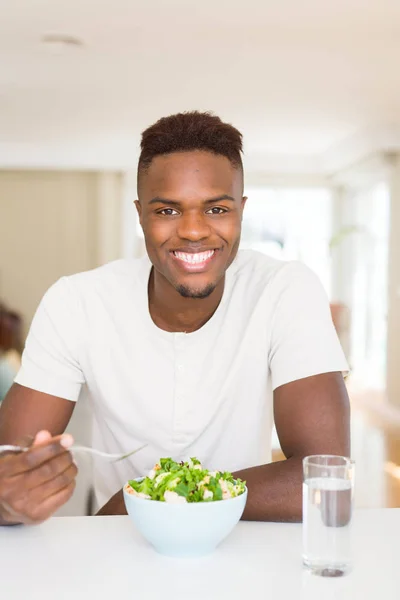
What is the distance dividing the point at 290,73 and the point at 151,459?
3936 mm

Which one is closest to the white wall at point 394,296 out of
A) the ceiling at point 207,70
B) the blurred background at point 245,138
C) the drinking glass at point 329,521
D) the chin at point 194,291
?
the blurred background at point 245,138

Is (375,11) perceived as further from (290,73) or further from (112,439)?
(112,439)

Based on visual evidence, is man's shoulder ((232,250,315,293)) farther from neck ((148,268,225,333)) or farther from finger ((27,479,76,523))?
finger ((27,479,76,523))

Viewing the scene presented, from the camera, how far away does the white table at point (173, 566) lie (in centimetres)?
88

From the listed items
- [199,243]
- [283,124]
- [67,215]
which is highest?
[283,124]

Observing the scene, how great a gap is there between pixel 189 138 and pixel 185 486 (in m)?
0.61

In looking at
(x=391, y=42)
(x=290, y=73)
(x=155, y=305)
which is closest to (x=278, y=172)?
(x=290, y=73)

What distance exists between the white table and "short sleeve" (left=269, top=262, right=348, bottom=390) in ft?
0.93

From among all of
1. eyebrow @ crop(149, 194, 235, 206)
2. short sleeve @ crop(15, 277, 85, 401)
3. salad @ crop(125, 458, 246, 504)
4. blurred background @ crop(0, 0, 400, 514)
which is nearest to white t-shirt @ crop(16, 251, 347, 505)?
short sleeve @ crop(15, 277, 85, 401)

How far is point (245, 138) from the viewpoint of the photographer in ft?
24.4

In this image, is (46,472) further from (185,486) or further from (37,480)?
(185,486)

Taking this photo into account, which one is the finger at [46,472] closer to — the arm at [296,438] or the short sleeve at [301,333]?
the arm at [296,438]

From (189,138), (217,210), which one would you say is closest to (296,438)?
(217,210)

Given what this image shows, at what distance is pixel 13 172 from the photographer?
8711 mm
